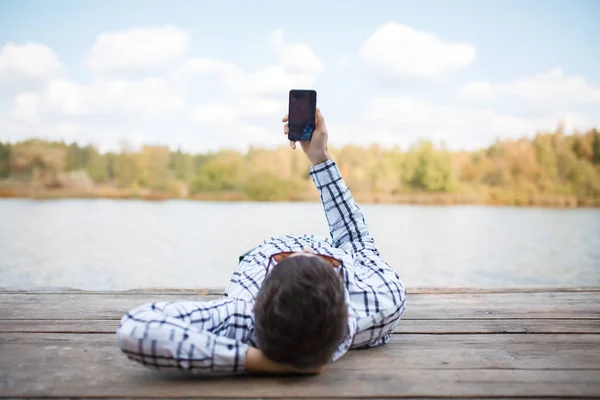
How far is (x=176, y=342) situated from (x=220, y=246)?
270 inches

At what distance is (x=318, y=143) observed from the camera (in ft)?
5.99

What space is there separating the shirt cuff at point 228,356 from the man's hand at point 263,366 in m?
0.02

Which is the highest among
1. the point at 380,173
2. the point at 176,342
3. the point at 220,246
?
the point at 380,173

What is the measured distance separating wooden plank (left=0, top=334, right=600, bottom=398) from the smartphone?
841 mm

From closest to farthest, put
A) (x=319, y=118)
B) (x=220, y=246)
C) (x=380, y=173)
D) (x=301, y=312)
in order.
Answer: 1. (x=301, y=312)
2. (x=319, y=118)
3. (x=220, y=246)
4. (x=380, y=173)

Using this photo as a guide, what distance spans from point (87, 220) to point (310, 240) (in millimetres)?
10105

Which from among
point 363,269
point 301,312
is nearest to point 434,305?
point 363,269

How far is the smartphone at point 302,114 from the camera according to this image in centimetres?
178

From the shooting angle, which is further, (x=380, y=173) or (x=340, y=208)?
(x=380, y=173)

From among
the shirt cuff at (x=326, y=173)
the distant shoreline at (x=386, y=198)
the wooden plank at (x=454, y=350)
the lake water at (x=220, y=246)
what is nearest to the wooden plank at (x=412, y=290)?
the lake water at (x=220, y=246)

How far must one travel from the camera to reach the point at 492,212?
48.3 ft

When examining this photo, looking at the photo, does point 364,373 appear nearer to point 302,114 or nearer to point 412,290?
point 302,114

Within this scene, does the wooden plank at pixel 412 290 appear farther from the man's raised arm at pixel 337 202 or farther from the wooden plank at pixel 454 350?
the man's raised arm at pixel 337 202

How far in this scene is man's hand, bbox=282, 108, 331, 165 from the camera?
71.8 inches
